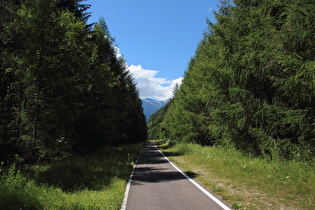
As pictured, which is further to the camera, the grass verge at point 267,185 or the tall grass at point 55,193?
the grass verge at point 267,185

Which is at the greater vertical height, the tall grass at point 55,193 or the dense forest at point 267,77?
the dense forest at point 267,77

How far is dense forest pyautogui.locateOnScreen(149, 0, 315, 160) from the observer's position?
7270 millimetres

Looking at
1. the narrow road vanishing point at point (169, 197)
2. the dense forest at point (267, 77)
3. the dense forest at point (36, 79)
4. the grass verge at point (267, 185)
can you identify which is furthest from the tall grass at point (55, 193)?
the dense forest at point (267, 77)

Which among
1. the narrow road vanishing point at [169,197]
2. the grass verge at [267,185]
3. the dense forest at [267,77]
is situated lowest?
the narrow road vanishing point at [169,197]

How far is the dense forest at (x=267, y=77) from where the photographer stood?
727 centimetres

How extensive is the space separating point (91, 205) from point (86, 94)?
13533mm

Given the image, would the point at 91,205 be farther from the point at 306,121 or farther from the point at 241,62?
the point at 241,62

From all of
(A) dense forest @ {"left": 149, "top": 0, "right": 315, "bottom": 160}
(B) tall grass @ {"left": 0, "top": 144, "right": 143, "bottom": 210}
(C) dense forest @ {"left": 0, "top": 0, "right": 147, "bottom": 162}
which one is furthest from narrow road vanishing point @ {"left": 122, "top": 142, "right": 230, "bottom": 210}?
(C) dense forest @ {"left": 0, "top": 0, "right": 147, "bottom": 162}

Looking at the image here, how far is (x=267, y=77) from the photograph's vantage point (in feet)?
30.7

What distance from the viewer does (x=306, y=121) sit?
7.47 metres

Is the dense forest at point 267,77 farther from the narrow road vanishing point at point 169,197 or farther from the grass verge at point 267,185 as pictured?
the narrow road vanishing point at point 169,197

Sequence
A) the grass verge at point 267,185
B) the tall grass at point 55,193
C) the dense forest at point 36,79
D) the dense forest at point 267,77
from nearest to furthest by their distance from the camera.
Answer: the tall grass at point 55,193 → the grass verge at point 267,185 → the dense forest at point 267,77 → the dense forest at point 36,79

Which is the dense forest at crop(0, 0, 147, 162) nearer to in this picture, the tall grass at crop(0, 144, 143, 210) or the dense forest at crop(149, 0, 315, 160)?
the tall grass at crop(0, 144, 143, 210)

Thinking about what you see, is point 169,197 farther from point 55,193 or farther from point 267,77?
point 267,77
